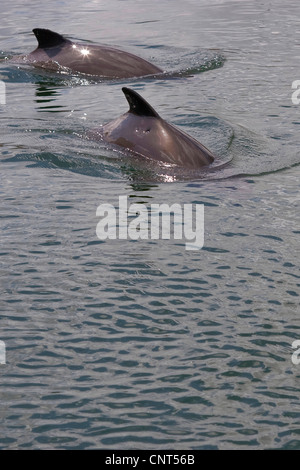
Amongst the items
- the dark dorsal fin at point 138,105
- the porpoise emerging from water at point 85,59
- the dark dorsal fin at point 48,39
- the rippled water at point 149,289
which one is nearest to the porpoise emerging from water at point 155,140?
the dark dorsal fin at point 138,105

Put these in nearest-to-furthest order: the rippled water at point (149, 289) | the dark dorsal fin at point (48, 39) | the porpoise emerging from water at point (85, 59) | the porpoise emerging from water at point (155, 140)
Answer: the rippled water at point (149, 289) < the porpoise emerging from water at point (155, 140) < the porpoise emerging from water at point (85, 59) < the dark dorsal fin at point (48, 39)

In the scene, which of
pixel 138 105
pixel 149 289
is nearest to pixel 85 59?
pixel 138 105

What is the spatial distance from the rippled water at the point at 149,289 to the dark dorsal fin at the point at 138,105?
Result: 22.5 inches

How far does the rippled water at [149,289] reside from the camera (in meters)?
5.98

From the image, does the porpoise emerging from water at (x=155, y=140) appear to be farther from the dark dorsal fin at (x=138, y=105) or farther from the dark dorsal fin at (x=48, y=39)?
the dark dorsal fin at (x=48, y=39)

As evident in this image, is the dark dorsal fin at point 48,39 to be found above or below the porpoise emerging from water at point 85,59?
above

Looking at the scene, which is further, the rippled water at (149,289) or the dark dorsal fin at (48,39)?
the dark dorsal fin at (48,39)

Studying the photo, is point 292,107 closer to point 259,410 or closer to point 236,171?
point 236,171

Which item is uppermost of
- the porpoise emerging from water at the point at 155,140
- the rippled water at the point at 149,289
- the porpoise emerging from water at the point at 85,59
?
the porpoise emerging from water at the point at 85,59

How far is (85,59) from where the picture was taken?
16.0m

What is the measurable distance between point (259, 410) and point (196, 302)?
157cm

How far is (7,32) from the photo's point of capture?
2014 centimetres

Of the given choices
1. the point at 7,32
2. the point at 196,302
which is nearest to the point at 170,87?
the point at 7,32

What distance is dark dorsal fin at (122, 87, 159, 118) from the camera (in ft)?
35.3
